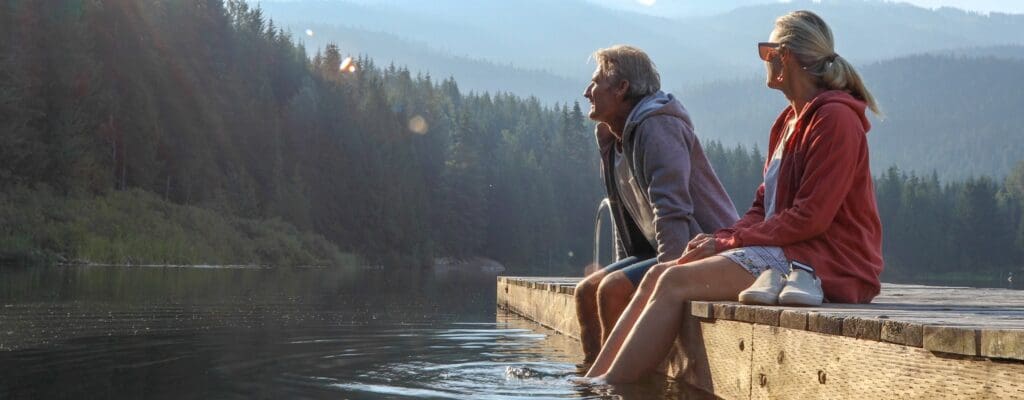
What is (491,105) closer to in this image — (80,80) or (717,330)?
(80,80)

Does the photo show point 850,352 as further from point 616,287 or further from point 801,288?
point 616,287

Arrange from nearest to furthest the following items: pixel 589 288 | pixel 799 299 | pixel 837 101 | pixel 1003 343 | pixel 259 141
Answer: pixel 1003 343
pixel 799 299
pixel 837 101
pixel 589 288
pixel 259 141

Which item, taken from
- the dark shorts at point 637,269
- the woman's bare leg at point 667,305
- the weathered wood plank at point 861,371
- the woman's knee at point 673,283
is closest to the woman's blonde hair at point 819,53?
the woman's bare leg at point 667,305

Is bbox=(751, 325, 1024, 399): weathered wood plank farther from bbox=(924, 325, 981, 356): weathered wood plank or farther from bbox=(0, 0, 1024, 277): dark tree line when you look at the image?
bbox=(0, 0, 1024, 277): dark tree line

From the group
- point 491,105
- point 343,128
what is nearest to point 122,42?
point 343,128

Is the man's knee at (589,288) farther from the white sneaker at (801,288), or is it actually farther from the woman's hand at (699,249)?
the white sneaker at (801,288)

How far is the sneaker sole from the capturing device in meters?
4.18

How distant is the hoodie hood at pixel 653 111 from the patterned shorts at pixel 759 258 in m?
1.03

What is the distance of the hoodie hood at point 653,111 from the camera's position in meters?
5.36

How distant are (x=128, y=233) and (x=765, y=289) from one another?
108 feet

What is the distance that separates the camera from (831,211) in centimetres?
430

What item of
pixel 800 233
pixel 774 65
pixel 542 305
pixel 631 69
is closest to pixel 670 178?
pixel 631 69

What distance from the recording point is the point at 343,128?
216 ft

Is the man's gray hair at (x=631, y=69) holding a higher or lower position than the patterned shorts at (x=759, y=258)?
higher
